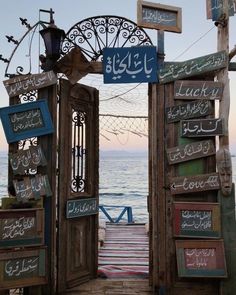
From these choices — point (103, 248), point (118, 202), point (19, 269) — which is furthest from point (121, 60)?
point (118, 202)

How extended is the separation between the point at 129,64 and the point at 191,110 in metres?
1.19

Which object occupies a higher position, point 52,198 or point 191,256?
point 52,198

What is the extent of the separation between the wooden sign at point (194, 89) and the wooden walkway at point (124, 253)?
3.16 metres

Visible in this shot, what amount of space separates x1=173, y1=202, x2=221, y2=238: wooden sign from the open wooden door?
58.8 inches

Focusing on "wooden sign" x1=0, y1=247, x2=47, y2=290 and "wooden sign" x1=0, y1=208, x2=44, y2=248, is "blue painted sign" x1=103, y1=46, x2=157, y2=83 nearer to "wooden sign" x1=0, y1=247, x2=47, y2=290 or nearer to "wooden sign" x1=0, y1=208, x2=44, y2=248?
"wooden sign" x1=0, y1=208, x2=44, y2=248

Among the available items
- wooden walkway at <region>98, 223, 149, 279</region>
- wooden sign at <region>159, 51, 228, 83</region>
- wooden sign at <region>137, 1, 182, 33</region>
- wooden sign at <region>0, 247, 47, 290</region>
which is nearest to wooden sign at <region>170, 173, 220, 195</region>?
wooden sign at <region>159, 51, 228, 83</region>

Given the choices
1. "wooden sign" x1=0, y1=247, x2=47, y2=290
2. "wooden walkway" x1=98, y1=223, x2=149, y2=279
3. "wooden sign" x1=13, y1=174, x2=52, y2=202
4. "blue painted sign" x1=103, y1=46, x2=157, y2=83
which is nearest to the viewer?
"wooden sign" x1=0, y1=247, x2=47, y2=290

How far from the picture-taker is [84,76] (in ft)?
17.8

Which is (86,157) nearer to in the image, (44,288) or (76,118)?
(76,118)

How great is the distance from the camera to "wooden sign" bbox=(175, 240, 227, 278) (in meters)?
5.14

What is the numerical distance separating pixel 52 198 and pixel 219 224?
2.53 metres

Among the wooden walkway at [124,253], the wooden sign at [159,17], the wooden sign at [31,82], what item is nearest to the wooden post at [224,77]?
the wooden sign at [159,17]

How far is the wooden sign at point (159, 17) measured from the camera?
5.27m

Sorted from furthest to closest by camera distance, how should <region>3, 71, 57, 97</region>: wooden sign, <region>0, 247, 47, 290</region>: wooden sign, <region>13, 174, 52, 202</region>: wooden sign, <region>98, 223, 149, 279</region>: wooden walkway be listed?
1. <region>98, 223, 149, 279</region>: wooden walkway
2. <region>3, 71, 57, 97</region>: wooden sign
3. <region>13, 174, 52, 202</region>: wooden sign
4. <region>0, 247, 47, 290</region>: wooden sign
